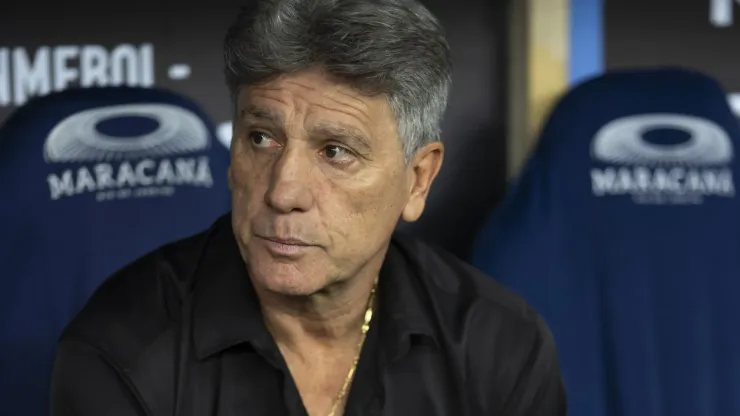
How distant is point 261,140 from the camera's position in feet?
3.79

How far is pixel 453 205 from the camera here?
84.5 inches

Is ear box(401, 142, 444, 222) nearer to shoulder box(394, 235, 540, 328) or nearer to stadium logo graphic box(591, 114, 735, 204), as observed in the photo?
shoulder box(394, 235, 540, 328)

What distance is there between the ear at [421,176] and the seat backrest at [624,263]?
0.99 feet

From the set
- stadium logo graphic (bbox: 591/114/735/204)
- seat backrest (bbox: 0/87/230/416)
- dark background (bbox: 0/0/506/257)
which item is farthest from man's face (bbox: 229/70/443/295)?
dark background (bbox: 0/0/506/257)

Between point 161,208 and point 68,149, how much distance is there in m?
0.13

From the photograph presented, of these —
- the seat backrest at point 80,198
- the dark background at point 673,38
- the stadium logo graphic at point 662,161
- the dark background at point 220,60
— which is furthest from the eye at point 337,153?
the dark background at point 673,38

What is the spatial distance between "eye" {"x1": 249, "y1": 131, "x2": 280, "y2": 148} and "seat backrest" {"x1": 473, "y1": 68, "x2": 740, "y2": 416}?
47cm

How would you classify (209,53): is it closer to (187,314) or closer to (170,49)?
(170,49)

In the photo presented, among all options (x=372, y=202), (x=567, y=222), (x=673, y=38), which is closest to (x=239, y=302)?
(x=372, y=202)

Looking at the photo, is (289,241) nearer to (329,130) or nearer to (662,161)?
(329,130)

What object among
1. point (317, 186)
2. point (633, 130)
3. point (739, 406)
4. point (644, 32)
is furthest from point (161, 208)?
point (644, 32)

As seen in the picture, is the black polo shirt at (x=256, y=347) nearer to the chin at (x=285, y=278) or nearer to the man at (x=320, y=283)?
the man at (x=320, y=283)

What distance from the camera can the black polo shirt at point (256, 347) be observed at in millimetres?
1184

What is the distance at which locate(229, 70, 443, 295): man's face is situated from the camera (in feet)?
3.68
